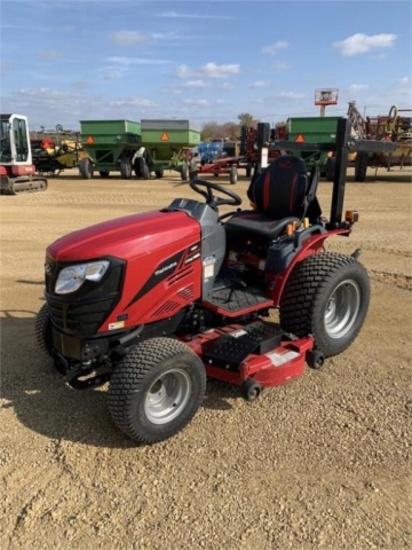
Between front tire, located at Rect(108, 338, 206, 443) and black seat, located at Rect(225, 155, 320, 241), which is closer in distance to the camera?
front tire, located at Rect(108, 338, 206, 443)

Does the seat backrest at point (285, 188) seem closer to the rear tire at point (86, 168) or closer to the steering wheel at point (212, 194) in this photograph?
the steering wheel at point (212, 194)

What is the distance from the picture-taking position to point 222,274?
3.64m

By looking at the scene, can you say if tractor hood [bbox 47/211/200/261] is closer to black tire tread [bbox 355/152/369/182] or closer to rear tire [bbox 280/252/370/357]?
rear tire [bbox 280/252/370/357]

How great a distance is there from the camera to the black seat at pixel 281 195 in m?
3.80

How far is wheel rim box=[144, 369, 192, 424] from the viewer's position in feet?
9.24

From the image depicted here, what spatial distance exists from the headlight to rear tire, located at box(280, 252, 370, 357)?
145cm

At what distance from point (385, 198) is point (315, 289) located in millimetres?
10341

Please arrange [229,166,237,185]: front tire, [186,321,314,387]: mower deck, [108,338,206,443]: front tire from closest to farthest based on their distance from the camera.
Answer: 1. [108,338,206,443]: front tire
2. [186,321,314,387]: mower deck
3. [229,166,237,185]: front tire

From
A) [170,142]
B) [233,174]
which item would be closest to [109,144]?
[170,142]

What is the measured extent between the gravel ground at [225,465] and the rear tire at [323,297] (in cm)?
18

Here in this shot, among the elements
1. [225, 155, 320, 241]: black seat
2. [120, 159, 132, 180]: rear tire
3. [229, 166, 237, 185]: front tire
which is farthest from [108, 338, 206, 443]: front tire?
[120, 159, 132, 180]: rear tire

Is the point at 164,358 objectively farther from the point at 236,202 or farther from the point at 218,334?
the point at 236,202

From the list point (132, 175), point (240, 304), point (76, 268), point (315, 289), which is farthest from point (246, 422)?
point (132, 175)

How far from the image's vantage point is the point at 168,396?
2.92 meters
